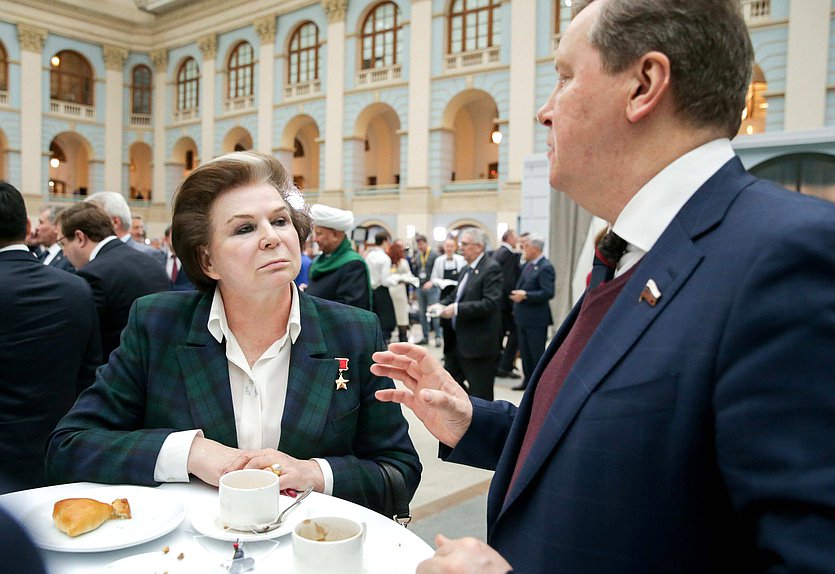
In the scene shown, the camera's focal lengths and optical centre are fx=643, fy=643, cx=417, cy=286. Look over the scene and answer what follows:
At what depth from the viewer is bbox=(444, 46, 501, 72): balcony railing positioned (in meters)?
19.4

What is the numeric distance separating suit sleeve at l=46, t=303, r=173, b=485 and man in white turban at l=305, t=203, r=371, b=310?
3.47 meters

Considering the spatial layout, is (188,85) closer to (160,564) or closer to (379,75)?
(379,75)

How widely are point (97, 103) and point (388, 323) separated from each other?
2551 cm

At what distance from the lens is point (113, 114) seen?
29.0 meters

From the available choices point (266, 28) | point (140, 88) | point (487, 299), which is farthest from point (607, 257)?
point (140, 88)

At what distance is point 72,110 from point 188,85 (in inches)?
197

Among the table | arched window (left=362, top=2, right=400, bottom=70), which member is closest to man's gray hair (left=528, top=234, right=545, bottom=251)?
the table

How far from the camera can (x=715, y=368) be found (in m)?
0.83

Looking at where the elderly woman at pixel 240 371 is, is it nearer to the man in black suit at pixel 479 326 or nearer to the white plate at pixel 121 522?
the white plate at pixel 121 522

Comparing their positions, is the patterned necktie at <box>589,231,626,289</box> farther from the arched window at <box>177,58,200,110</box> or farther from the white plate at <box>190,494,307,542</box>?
the arched window at <box>177,58,200,110</box>

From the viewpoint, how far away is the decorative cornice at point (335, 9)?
870 inches

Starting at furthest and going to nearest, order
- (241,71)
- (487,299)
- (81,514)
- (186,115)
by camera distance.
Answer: (186,115)
(241,71)
(487,299)
(81,514)

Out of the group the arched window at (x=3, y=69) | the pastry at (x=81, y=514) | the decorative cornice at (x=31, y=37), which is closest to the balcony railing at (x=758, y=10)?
the pastry at (x=81, y=514)

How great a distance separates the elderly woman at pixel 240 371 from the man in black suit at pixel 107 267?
6.20ft
